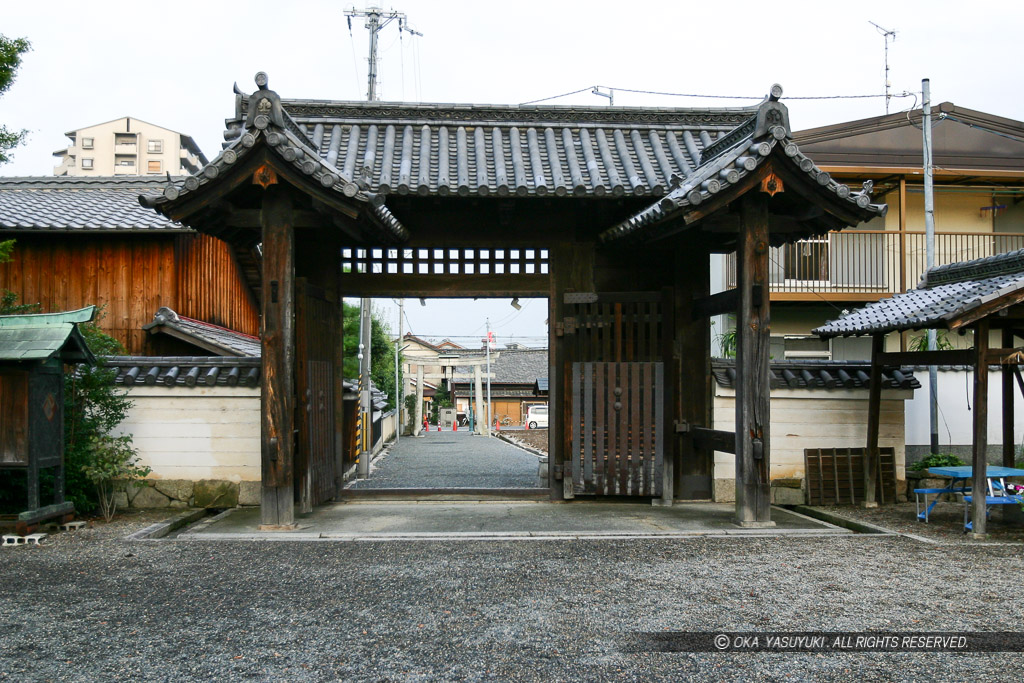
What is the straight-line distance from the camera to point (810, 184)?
24.8 ft

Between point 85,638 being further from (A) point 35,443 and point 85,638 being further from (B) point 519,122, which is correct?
(B) point 519,122

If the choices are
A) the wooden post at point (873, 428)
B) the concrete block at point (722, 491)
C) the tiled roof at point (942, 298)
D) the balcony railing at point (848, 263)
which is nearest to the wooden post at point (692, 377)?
the concrete block at point (722, 491)

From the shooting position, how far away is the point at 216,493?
9.28m

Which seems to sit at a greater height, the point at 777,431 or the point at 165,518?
the point at 777,431

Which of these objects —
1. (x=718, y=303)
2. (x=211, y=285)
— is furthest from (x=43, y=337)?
(x=211, y=285)

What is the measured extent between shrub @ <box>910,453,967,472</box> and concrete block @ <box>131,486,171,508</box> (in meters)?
9.39

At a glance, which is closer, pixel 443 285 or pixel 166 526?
pixel 166 526

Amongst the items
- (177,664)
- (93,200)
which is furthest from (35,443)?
(93,200)

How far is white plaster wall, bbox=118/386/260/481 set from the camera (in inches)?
365

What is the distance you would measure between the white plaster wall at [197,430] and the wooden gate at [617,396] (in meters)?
3.77

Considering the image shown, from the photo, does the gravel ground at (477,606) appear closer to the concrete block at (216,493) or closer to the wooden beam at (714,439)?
the wooden beam at (714,439)

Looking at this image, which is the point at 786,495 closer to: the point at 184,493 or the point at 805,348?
the point at 184,493

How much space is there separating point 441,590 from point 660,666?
193 cm

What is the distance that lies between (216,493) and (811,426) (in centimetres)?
Answer: 718
